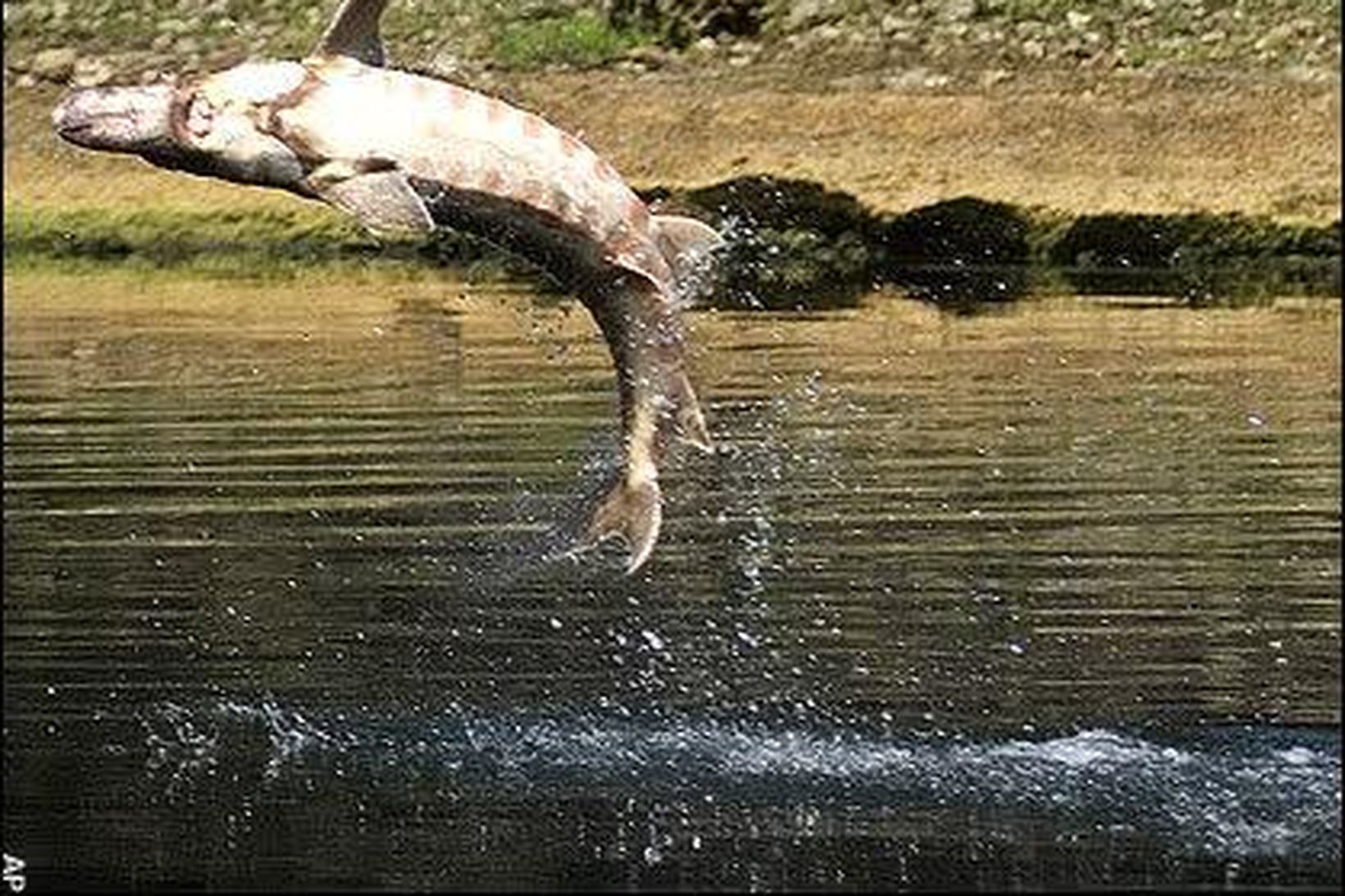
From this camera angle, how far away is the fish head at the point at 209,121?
314 inches

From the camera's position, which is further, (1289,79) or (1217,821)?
(1289,79)

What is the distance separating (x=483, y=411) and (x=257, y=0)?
1571 cm

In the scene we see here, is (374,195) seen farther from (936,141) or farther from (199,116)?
(936,141)

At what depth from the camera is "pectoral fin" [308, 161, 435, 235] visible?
795 centimetres

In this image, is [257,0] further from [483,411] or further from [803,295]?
[483,411]

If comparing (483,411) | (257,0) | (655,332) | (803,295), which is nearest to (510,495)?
(483,411)

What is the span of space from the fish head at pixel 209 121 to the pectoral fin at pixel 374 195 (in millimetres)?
76

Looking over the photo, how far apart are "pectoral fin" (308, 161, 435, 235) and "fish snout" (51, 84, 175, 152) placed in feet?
1.08

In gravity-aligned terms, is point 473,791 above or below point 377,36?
below

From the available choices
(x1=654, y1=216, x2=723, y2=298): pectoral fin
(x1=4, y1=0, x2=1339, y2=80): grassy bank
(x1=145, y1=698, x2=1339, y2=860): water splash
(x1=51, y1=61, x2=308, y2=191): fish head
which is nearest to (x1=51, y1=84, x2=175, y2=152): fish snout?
(x1=51, y1=61, x2=308, y2=191): fish head

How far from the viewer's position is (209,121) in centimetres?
804

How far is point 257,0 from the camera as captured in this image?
3238 centimetres

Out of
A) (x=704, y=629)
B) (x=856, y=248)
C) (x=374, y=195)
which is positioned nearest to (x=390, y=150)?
(x=374, y=195)

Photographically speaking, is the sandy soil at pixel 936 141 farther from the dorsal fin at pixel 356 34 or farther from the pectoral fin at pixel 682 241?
the dorsal fin at pixel 356 34
